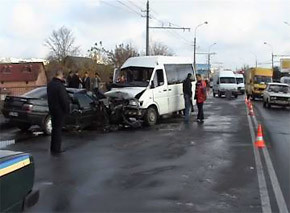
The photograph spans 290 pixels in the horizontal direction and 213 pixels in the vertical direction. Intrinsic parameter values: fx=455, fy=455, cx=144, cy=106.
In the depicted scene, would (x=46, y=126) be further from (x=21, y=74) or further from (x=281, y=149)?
(x=21, y=74)

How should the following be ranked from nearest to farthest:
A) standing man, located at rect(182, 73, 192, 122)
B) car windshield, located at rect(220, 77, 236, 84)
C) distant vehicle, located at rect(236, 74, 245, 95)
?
standing man, located at rect(182, 73, 192, 122)
car windshield, located at rect(220, 77, 236, 84)
distant vehicle, located at rect(236, 74, 245, 95)

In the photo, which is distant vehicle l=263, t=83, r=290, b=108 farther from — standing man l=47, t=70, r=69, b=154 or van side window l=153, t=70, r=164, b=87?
standing man l=47, t=70, r=69, b=154

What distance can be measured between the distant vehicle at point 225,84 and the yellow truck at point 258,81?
1.92m

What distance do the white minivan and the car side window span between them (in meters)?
0.90

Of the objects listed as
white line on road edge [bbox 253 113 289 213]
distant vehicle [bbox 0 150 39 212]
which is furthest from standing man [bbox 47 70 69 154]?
distant vehicle [bbox 0 150 39 212]

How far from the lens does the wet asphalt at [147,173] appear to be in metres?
6.25

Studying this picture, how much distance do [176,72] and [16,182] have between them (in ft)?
49.6

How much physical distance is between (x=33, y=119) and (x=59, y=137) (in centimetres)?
345

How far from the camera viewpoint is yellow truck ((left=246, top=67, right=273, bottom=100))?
4156 cm

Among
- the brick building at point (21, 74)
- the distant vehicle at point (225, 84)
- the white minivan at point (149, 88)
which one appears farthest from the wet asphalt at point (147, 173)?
the brick building at point (21, 74)

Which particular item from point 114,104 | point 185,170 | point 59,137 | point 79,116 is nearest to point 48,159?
point 59,137

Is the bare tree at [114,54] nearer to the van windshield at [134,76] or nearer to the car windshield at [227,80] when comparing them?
the car windshield at [227,80]

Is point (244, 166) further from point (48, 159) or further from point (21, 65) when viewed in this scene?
point (21, 65)

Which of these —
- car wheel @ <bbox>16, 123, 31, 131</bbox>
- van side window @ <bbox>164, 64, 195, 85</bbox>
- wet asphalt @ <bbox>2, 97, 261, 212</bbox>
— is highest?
van side window @ <bbox>164, 64, 195, 85</bbox>
